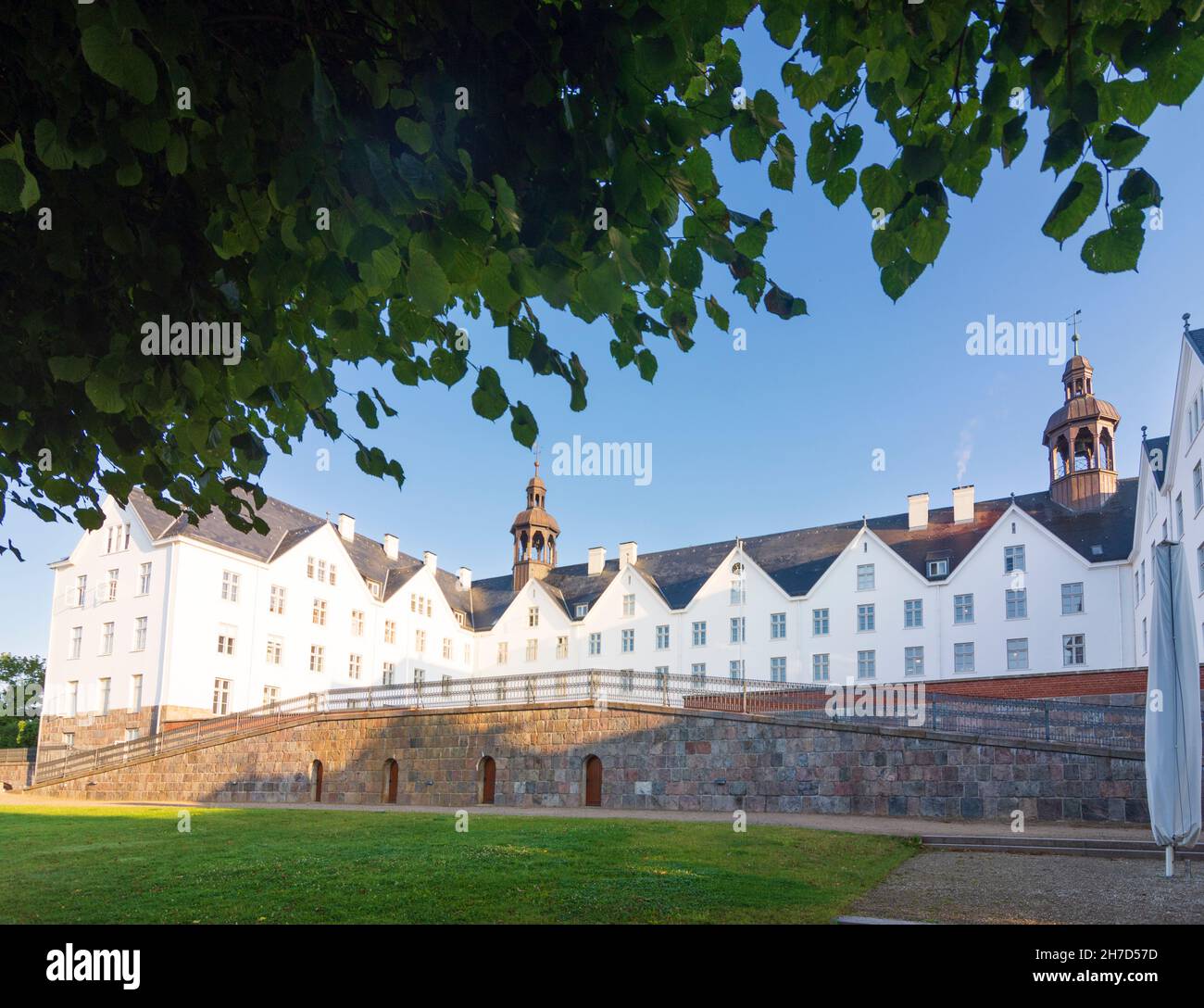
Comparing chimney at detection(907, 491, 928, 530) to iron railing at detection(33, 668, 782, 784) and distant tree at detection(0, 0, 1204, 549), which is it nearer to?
iron railing at detection(33, 668, 782, 784)

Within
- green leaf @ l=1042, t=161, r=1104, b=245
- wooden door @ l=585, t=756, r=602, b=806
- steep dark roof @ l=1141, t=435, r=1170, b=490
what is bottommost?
wooden door @ l=585, t=756, r=602, b=806

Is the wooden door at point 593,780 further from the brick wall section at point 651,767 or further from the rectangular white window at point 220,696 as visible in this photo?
the rectangular white window at point 220,696

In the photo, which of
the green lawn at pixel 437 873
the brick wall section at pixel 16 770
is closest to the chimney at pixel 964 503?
the green lawn at pixel 437 873

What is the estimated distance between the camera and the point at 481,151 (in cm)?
432

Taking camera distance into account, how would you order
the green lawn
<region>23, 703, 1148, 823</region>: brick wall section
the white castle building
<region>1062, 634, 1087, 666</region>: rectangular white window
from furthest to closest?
the white castle building → <region>1062, 634, 1087, 666</region>: rectangular white window → <region>23, 703, 1148, 823</region>: brick wall section → the green lawn

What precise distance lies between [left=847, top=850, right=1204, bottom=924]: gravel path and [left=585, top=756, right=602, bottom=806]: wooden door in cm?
1575

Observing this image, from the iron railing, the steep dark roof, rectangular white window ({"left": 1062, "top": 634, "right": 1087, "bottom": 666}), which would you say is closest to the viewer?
the iron railing

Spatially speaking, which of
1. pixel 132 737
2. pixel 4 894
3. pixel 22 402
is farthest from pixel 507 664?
pixel 22 402

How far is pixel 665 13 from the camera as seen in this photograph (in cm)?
390

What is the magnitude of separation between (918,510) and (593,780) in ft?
85.5

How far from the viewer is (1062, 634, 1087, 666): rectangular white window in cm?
4031

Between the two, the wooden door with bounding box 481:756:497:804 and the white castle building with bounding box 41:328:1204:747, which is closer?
the wooden door with bounding box 481:756:497:804

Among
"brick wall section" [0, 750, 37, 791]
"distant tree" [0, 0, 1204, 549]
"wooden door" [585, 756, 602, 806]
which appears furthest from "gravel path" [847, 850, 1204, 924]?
"brick wall section" [0, 750, 37, 791]
